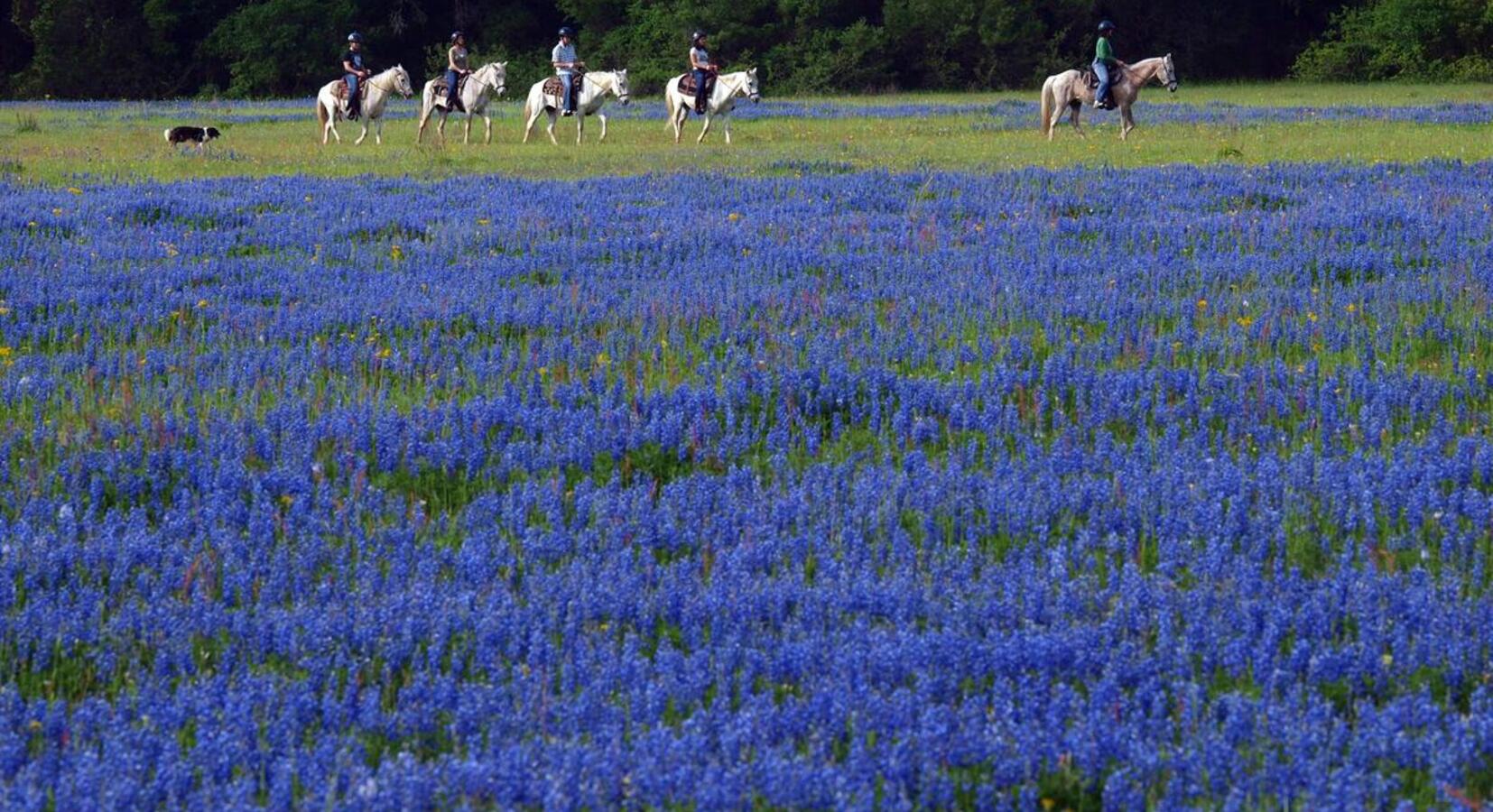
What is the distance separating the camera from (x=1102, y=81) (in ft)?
98.1

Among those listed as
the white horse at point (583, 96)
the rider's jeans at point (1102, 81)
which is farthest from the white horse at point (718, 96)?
the rider's jeans at point (1102, 81)

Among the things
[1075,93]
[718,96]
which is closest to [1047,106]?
[1075,93]

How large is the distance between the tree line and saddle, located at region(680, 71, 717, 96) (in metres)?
27.7

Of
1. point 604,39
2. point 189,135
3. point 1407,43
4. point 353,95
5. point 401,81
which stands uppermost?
point 604,39

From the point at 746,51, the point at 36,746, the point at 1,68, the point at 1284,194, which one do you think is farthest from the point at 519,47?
the point at 36,746

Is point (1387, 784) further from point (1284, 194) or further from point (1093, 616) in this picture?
point (1284, 194)

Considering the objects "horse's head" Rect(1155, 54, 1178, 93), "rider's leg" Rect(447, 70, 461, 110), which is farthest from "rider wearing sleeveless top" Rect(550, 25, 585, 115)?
"horse's head" Rect(1155, 54, 1178, 93)

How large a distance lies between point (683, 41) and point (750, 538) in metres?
55.6

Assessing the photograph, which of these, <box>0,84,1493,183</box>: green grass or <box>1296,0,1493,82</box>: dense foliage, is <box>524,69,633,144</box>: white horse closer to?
<box>0,84,1493,183</box>: green grass

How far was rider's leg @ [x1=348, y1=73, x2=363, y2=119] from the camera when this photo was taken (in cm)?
3077

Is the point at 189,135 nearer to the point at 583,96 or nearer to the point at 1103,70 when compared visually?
the point at 583,96

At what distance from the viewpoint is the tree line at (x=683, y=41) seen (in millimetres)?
59875

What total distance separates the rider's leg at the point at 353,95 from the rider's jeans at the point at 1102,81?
13.3 metres

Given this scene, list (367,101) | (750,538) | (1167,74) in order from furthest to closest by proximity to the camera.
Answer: (1167,74)
(367,101)
(750,538)
